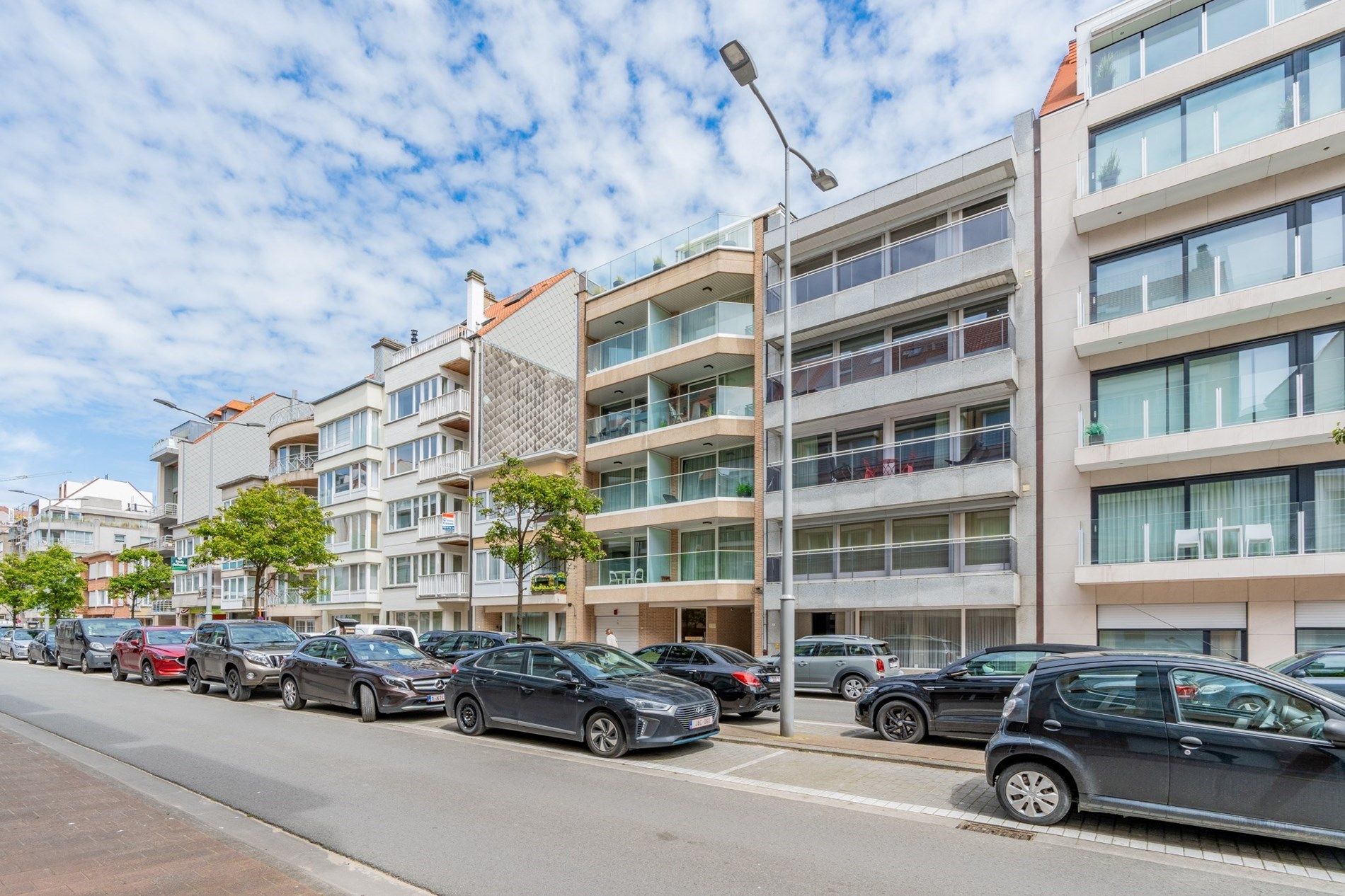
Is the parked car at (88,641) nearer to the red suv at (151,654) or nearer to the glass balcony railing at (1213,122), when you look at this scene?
the red suv at (151,654)

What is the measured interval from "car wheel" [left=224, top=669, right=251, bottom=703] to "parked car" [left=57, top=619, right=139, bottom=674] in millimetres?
9697

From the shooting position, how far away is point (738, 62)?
459 inches

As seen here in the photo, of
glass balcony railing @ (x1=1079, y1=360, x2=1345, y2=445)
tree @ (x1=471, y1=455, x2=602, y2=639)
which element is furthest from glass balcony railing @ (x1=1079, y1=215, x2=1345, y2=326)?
tree @ (x1=471, y1=455, x2=602, y2=639)

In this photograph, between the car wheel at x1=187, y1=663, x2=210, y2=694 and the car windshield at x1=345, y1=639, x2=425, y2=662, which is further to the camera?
Result: the car wheel at x1=187, y1=663, x2=210, y2=694

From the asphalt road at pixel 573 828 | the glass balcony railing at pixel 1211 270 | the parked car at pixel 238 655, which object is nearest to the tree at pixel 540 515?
the parked car at pixel 238 655

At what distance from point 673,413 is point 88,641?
20.0 metres

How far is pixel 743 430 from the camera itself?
2691cm

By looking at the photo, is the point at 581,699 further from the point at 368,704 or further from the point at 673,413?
the point at 673,413

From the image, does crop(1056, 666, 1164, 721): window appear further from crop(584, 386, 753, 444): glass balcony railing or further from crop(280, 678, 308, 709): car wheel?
crop(584, 386, 753, 444): glass balcony railing

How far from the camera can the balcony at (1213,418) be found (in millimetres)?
17047

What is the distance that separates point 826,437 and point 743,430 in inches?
108

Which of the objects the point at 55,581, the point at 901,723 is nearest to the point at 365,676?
the point at 901,723

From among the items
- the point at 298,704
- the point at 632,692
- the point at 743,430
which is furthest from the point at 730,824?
the point at 743,430

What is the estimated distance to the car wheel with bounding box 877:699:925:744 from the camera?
11500 millimetres
